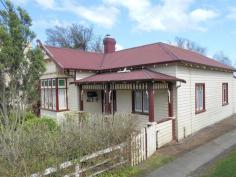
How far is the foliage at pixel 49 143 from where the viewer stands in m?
5.30

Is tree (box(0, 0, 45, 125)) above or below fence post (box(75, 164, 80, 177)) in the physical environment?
above

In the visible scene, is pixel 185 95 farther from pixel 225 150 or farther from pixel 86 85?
pixel 86 85

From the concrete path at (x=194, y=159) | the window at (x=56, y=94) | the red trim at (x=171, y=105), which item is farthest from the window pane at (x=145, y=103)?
the window at (x=56, y=94)

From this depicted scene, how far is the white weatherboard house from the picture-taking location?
11453mm

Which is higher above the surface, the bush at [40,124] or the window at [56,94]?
the window at [56,94]

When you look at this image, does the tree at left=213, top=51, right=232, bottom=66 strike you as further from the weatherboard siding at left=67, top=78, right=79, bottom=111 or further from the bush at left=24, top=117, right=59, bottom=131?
the bush at left=24, top=117, right=59, bottom=131

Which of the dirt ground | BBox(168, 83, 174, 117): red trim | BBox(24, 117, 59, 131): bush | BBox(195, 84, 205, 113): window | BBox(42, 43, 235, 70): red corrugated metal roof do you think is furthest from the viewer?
BBox(195, 84, 205, 113): window

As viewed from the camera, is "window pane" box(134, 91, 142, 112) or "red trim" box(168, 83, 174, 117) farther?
"window pane" box(134, 91, 142, 112)

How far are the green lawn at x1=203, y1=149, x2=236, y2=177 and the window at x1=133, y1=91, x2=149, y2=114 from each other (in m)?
5.18

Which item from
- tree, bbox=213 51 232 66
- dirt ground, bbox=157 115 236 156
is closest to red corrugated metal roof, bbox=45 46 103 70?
dirt ground, bbox=157 115 236 156

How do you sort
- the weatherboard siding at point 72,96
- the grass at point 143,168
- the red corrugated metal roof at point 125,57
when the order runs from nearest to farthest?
the grass at point 143,168, the red corrugated metal roof at point 125,57, the weatherboard siding at point 72,96

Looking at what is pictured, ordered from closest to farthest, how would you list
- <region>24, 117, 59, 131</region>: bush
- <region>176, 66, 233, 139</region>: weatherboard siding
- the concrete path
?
<region>24, 117, 59, 131</region>: bush
the concrete path
<region>176, 66, 233, 139</region>: weatherboard siding

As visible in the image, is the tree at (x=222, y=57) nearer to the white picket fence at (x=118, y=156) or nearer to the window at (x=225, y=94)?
the window at (x=225, y=94)

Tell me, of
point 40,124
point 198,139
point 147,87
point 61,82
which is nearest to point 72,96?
point 61,82
